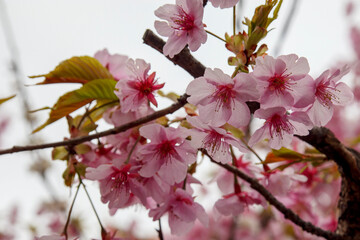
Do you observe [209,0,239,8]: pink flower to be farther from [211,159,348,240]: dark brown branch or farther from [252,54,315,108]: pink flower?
[211,159,348,240]: dark brown branch

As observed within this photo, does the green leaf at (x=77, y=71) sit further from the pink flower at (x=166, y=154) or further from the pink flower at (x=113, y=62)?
the pink flower at (x=166, y=154)

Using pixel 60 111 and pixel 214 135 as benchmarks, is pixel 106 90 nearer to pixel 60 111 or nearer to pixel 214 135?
pixel 60 111

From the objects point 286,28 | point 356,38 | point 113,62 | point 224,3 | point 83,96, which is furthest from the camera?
point 356,38

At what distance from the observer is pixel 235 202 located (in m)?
0.85

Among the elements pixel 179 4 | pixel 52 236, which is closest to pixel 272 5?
pixel 179 4

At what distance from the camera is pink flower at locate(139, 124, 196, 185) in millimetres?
679

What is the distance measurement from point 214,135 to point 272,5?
26 cm

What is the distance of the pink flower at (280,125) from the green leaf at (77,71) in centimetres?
42

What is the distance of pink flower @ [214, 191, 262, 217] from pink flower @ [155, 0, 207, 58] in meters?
0.41

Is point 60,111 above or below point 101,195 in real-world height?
above

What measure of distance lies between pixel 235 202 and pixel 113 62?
485 millimetres

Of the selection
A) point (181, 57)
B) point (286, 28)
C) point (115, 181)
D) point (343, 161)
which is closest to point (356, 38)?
point (286, 28)

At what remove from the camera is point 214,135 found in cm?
67

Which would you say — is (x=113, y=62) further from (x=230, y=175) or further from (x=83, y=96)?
(x=230, y=175)
